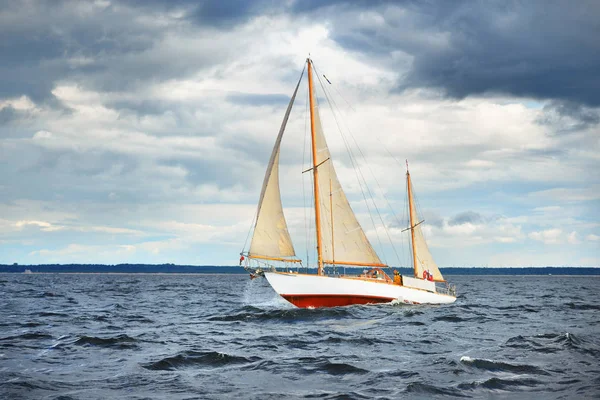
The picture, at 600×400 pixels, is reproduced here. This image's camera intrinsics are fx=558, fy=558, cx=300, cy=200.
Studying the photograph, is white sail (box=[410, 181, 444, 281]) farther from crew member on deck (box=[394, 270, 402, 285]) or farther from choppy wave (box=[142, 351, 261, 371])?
choppy wave (box=[142, 351, 261, 371])

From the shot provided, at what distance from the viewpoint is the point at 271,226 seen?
33344 mm

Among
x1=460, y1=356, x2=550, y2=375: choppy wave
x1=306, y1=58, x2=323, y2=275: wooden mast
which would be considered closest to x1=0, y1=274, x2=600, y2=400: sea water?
x1=460, y1=356, x2=550, y2=375: choppy wave

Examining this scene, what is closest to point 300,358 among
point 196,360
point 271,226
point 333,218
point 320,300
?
point 196,360

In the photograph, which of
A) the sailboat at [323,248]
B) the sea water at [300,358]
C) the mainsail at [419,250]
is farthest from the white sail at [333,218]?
the mainsail at [419,250]

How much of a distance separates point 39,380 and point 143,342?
290 inches

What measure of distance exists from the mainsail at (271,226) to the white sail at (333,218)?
152 inches

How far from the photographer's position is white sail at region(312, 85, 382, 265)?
36781 mm

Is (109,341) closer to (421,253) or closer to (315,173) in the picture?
(315,173)

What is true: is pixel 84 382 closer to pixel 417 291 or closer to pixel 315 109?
pixel 315 109

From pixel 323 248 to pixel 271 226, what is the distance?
484 cm

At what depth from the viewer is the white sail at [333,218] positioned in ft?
121

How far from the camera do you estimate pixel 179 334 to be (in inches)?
1003

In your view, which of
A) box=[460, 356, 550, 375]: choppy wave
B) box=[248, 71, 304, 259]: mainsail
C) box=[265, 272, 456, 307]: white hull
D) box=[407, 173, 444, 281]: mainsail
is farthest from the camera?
box=[407, 173, 444, 281]: mainsail

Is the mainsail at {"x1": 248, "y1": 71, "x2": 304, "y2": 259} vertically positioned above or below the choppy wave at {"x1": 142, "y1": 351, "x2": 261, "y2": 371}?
A: above
